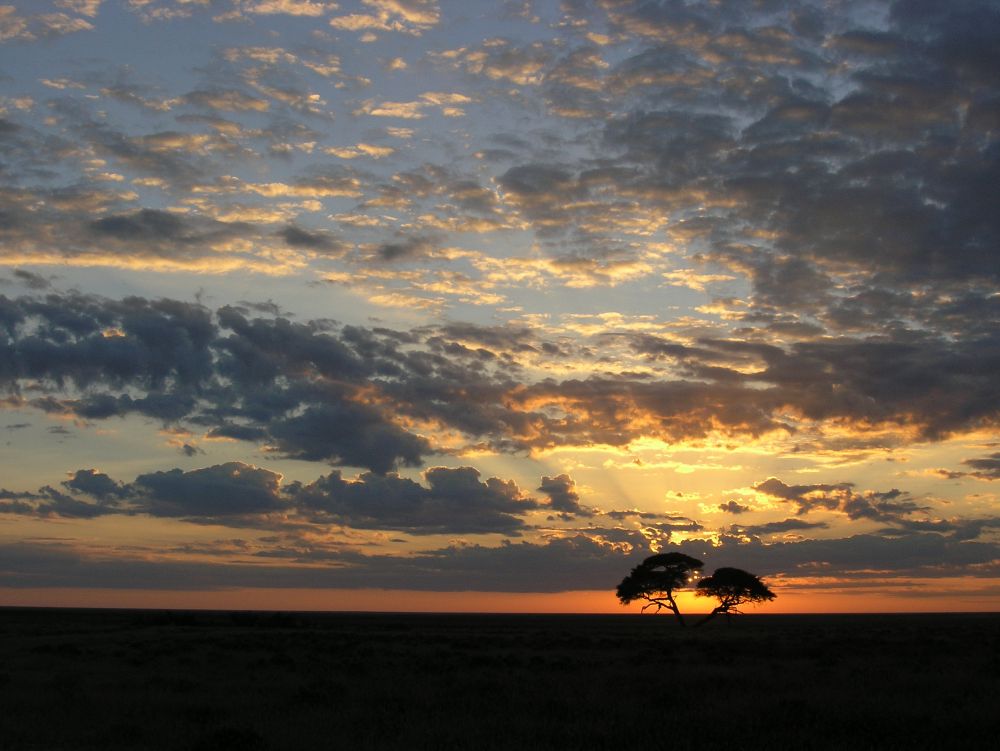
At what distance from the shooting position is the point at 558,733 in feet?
58.8

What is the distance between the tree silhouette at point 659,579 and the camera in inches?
3219

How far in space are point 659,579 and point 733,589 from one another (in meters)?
6.37

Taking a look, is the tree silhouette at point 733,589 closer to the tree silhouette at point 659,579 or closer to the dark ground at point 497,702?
the tree silhouette at point 659,579

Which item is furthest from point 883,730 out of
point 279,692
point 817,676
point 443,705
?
point 279,692

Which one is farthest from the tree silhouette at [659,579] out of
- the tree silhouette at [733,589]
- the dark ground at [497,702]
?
the dark ground at [497,702]

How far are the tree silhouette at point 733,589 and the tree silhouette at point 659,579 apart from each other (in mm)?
1735

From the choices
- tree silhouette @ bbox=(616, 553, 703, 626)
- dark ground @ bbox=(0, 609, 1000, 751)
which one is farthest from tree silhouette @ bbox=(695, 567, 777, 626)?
dark ground @ bbox=(0, 609, 1000, 751)

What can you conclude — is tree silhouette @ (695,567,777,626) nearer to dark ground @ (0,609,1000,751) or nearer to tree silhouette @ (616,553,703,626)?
tree silhouette @ (616,553,703,626)

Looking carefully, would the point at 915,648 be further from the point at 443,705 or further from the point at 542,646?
the point at 443,705

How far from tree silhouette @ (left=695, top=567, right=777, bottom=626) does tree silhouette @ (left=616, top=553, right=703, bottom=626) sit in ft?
5.69

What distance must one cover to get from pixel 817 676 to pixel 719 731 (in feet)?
42.2

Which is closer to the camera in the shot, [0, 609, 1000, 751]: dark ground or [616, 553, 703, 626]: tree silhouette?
[0, 609, 1000, 751]: dark ground

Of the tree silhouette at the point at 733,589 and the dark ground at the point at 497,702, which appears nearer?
the dark ground at the point at 497,702

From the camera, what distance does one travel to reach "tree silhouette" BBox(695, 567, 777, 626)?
3182 inches
